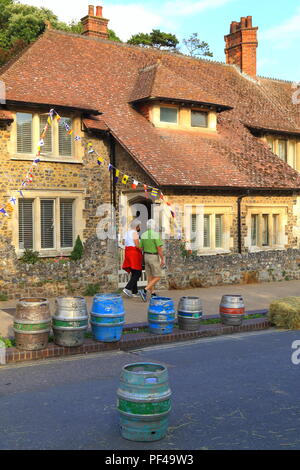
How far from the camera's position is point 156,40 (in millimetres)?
49969

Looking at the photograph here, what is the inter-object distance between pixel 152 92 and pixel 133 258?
21.9ft

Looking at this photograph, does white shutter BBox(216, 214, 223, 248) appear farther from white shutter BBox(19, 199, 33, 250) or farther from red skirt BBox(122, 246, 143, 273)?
white shutter BBox(19, 199, 33, 250)

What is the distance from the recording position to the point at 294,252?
779 inches

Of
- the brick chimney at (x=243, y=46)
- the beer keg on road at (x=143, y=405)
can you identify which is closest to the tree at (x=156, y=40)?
the brick chimney at (x=243, y=46)

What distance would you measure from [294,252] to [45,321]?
13080 mm

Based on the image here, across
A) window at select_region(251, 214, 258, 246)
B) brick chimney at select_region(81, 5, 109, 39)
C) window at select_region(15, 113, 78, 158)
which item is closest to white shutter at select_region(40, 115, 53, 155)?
window at select_region(15, 113, 78, 158)

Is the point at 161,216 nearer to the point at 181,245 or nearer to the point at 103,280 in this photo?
the point at 181,245

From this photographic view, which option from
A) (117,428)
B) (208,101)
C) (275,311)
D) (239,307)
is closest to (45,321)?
(117,428)

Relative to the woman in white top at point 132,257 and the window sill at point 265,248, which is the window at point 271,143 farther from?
the woman in white top at point 132,257

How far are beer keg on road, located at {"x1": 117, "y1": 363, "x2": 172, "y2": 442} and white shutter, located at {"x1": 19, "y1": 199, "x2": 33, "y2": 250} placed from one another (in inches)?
436

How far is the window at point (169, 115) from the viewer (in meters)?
19.2

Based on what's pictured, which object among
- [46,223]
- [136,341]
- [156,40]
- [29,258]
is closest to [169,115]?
[46,223]

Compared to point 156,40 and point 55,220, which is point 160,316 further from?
point 156,40

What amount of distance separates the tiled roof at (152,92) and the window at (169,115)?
543mm
